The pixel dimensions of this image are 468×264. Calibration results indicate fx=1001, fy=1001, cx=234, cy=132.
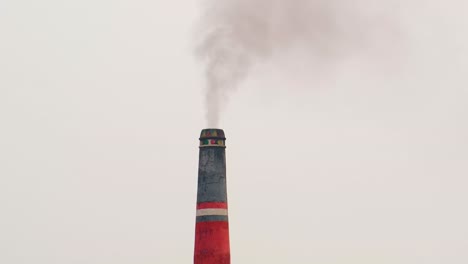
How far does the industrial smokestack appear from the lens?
33.8 m

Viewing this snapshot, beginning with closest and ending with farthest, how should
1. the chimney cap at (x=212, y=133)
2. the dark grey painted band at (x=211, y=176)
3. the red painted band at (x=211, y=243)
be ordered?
1. the red painted band at (x=211, y=243)
2. the dark grey painted band at (x=211, y=176)
3. the chimney cap at (x=212, y=133)

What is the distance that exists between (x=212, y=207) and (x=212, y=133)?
→ 2560mm

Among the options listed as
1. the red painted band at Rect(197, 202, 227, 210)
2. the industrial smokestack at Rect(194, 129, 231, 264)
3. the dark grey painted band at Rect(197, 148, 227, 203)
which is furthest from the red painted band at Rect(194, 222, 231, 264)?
the dark grey painted band at Rect(197, 148, 227, 203)

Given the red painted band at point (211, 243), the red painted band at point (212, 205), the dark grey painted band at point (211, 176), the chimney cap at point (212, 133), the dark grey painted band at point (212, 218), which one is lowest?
the red painted band at point (211, 243)

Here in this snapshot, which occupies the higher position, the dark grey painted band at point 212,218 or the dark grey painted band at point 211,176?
the dark grey painted band at point 211,176

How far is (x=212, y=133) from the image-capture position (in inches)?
1355

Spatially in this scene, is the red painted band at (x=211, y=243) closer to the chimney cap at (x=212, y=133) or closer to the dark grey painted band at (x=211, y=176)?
the dark grey painted band at (x=211, y=176)

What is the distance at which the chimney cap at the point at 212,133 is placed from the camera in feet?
113

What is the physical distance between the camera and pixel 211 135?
3441 cm

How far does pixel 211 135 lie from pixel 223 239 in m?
3.58

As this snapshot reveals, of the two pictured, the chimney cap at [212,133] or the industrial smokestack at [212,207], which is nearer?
the industrial smokestack at [212,207]

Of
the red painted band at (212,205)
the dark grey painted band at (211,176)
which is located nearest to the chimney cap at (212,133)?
the dark grey painted band at (211,176)

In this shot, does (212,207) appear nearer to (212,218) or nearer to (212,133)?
(212,218)

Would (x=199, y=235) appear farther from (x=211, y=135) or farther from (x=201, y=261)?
(x=211, y=135)
